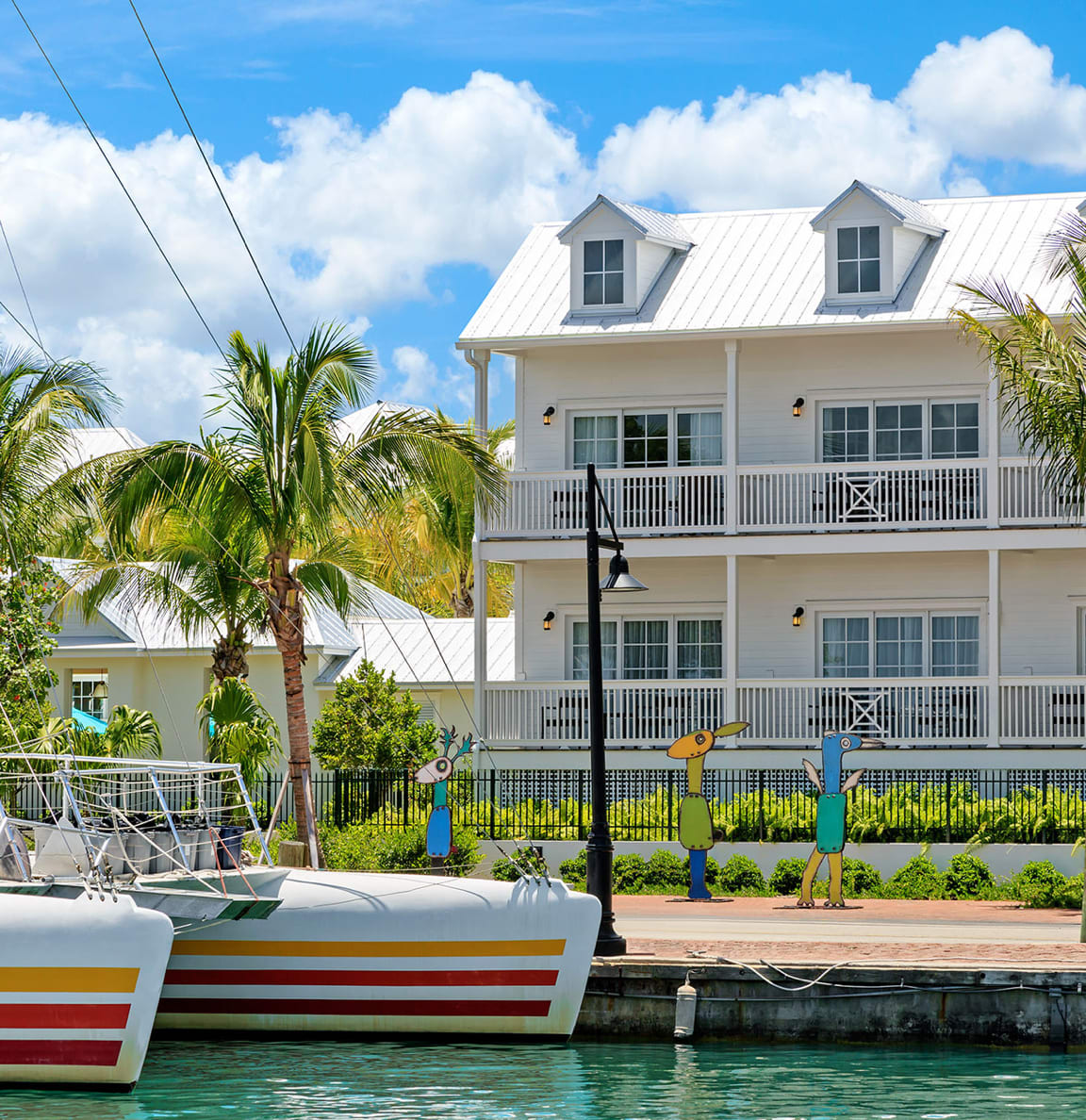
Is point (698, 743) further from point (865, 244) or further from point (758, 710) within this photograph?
point (865, 244)

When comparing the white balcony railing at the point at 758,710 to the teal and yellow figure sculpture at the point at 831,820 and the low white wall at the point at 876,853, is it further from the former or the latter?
the teal and yellow figure sculpture at the point at 831,820

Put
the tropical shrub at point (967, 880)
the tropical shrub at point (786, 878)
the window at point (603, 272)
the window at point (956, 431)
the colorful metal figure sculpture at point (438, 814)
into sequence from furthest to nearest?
the window at point (603, 272) → the window at point (956, 431) → the tropical shrub at point (786, 878) → the tropical shrub at point (967, 880) → the colorful metal figure sculpture at point (438, 814)

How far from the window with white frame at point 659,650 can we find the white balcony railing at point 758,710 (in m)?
1.28

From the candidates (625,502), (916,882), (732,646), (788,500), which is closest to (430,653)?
(625,502)

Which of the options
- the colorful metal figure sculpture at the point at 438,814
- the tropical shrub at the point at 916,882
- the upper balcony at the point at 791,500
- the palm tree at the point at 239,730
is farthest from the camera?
the upper balcony at the point at 791,500

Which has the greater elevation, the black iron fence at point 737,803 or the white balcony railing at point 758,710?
the white balcony railing at point 758,710

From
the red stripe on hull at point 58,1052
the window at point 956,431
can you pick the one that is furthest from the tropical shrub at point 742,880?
the red stripe on hull at point 58,1052

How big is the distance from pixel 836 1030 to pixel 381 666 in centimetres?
2336

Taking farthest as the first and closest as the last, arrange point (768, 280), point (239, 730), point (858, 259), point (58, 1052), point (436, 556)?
1. point (436, 556)
2. point (768, 280)
3. point (858, 259)
4. point (239, 730)
5. point (58, 1052)

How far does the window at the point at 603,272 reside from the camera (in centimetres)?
2998

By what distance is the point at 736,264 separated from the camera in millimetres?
30516

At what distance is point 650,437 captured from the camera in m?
30.2

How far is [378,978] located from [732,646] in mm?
13314

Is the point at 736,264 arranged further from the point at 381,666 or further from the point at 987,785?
the point at 381,666
